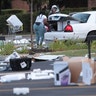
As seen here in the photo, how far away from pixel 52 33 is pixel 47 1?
2432 centimetres

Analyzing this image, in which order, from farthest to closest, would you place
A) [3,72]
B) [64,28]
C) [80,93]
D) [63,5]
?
[63,5] → [64,28] → [3,72] → [80,93]

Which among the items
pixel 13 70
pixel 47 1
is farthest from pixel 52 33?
pixel 47 1

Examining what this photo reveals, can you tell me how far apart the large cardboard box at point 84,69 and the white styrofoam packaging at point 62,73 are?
0.21 metres

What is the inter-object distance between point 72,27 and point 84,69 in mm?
11481

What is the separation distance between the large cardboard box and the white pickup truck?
1085cm

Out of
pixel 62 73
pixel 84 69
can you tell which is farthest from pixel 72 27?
pixel 62 73

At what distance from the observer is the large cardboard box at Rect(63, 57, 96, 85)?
10.9 meters

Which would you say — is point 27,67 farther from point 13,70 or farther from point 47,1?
point 47,1

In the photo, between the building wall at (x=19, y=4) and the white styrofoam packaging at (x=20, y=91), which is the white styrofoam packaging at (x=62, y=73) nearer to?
the white styrofoam packaging at (x=20, y=91)

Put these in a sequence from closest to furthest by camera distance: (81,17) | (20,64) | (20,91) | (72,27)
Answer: (20,91), (20,64), (72,27), (81,17)

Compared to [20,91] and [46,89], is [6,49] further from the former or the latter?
[20,91]

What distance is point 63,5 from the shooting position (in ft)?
163

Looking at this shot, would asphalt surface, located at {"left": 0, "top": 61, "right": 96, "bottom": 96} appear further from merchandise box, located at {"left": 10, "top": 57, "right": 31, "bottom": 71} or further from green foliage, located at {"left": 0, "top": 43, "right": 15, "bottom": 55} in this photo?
green foliage, located at {"left": 0, "top": 43, "right": 15, "bottom": 55}

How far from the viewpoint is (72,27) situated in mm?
22344
